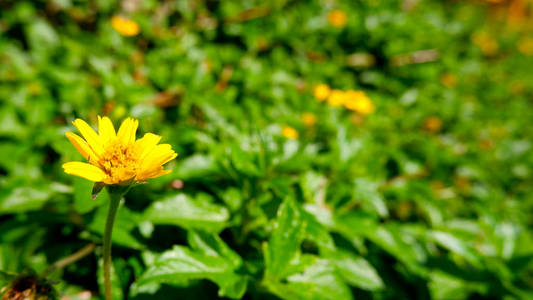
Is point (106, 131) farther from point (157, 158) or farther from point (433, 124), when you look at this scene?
point (433, 124)

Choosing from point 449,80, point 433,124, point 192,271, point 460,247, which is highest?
point 449,80

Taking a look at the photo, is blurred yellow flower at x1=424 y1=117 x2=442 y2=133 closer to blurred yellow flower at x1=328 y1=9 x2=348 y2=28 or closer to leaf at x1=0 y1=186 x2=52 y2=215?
blurred yellow flower at x1=328 y1=9 x2=348 y2=28

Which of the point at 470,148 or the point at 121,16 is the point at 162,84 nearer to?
the point at 121,16

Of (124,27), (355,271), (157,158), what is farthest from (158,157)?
(124,27)

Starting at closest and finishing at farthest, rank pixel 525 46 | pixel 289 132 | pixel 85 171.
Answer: pixel 85 171 < pixel 289 132 < pixel 525 46

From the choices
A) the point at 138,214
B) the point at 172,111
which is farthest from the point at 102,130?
the point at 172,111

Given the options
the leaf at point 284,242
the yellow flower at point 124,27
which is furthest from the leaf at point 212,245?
the yellow flower at point 124,27
